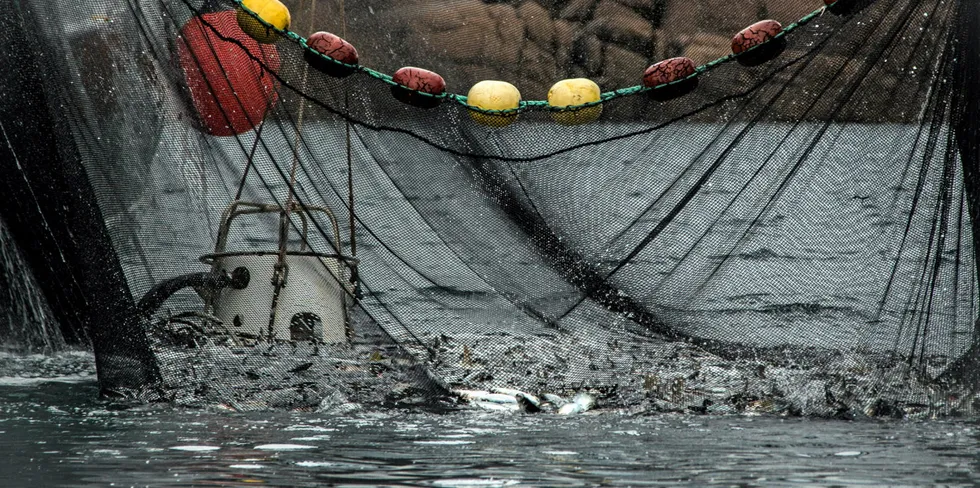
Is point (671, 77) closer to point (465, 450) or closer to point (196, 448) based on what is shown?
point (465, 450)

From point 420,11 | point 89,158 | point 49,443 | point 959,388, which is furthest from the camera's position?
point 420,11

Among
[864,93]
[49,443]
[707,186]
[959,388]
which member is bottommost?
[49,443]

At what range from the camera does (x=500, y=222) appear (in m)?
4.23

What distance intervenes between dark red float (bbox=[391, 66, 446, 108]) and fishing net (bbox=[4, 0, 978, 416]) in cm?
2

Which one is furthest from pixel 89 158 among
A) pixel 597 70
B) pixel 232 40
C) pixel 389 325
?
pixel 597 70

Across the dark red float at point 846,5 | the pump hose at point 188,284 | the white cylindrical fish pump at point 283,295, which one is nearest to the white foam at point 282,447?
the white cylindrical fish pump at point 283,295

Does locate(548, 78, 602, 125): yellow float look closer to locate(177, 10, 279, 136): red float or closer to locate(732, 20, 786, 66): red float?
locate(732, 20, 786, 66): red float

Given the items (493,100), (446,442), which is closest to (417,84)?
(493,100)

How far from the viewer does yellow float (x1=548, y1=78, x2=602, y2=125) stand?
411 cm

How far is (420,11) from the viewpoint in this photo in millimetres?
4664

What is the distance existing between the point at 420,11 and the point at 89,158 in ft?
4.40

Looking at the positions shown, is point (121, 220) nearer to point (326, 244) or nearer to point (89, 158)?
point (89, 158)

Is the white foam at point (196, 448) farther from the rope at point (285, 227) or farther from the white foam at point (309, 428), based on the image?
the rope at point (285, 227)

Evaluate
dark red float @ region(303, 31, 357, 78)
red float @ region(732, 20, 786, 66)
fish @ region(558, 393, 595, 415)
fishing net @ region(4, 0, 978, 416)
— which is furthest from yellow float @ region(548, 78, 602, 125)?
fish @ region(558, 393, 595, 415)
